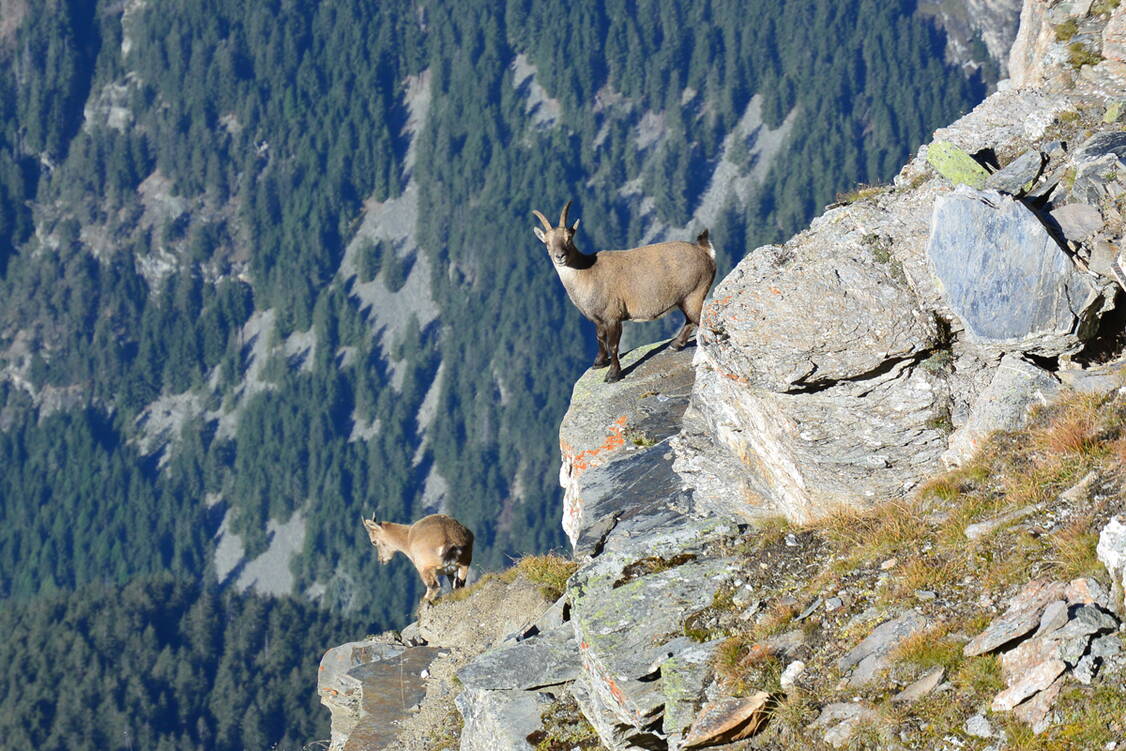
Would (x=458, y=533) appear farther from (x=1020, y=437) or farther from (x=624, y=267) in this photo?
(x=1020, y=437)

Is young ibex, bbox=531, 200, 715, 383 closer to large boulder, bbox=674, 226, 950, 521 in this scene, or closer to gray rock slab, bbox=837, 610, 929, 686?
large boulder, bbox=674, 226, 950, 521

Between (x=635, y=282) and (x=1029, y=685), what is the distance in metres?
14.8

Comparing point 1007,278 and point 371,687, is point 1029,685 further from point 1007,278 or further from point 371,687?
point 371,687

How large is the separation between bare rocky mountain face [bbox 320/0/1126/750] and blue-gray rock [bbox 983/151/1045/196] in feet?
0.13

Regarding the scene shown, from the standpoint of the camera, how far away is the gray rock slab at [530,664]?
16.2m

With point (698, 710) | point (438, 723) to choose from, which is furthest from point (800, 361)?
point (438, 723)

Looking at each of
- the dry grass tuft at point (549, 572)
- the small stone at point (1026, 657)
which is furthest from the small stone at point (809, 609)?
the dry grass tuft at point (549, 572)

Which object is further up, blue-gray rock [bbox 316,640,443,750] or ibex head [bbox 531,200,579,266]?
ibex head [bbox 531,200,579,266]

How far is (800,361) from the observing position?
50.5 feet

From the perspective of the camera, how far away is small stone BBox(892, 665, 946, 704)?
418 inches

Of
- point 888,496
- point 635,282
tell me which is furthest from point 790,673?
point 635,282

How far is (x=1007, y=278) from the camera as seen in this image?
14.3 m

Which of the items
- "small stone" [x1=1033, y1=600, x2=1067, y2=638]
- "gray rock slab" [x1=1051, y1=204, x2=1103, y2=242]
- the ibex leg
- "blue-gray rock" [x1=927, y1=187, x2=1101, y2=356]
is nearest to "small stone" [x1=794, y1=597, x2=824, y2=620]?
"small stone" [x1=1033, y1=600, x2=1067, y2=638]

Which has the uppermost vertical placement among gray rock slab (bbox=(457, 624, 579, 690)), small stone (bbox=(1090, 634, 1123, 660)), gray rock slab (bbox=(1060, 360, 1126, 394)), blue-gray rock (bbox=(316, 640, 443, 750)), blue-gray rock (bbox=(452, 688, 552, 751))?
gray rock slab (bbox=(1060, 360, 1126, 394))
